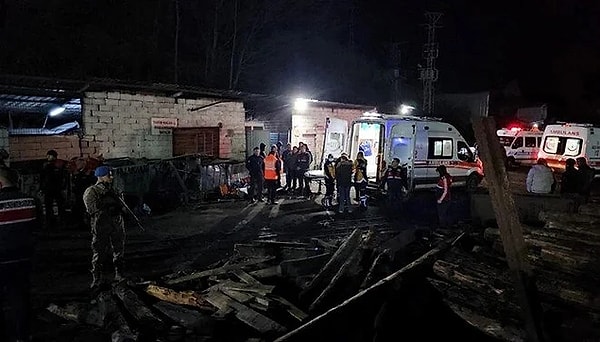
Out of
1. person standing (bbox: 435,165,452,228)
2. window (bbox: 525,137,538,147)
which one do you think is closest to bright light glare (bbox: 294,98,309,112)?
person standing (bbox: 435,165,452,228)

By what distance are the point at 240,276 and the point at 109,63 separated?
690 inches

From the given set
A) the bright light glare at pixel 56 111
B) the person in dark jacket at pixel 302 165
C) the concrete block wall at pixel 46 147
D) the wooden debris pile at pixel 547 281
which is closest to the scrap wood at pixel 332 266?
the wooden debris pile at pixel 547 281

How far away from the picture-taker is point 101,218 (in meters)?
7.19

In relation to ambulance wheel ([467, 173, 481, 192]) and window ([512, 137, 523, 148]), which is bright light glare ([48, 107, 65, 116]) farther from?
window ([512, 137, 523, 148])

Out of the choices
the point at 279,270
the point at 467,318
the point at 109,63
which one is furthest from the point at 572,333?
the point at 109,63

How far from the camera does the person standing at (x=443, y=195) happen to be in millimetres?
10836

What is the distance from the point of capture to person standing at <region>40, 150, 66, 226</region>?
1102 cm

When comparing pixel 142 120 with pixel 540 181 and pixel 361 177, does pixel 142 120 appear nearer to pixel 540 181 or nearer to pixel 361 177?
pixel 361 177

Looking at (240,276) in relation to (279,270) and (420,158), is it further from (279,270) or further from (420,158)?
(420,158)

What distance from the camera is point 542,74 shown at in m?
45.8

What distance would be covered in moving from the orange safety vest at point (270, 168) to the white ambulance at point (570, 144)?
12.5m

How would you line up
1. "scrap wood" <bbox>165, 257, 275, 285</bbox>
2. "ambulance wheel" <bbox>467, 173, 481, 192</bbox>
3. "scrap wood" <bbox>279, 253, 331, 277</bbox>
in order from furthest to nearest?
"ambulance wheel" <bbox>467, 173, 481, 192</bbox>, "scrap wood" <bbox>279, 253, 331, 277</bbox>, "scrap wood" <bbox>165, 257, 275, 285</bbox>

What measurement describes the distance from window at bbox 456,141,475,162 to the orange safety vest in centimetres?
661

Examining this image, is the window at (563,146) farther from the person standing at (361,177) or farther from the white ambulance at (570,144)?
the person standing at (361,177)
